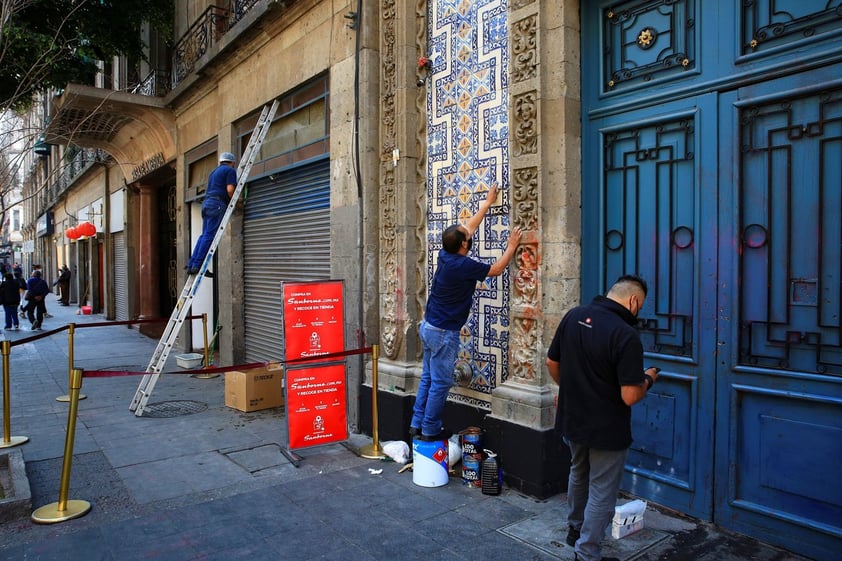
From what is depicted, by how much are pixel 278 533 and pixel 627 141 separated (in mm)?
3913

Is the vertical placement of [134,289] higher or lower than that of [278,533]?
higher

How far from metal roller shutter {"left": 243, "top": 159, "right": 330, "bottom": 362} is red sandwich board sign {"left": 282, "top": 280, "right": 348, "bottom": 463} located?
201 cm

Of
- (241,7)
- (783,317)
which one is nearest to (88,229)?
(241,7)

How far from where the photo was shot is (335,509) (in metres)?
4.77

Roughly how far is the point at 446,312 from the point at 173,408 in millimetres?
5017

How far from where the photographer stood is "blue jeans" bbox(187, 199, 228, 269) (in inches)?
359

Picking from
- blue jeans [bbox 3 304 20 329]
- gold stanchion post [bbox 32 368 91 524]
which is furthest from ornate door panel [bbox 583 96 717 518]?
blue jeans [bbox 3 304 20 329]

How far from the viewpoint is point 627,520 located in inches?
163

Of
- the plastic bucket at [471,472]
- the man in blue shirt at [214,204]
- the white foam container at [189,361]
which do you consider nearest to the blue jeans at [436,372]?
the plastic bucket at [471,472]

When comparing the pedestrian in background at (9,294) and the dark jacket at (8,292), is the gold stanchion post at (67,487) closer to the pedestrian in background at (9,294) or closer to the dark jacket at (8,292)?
the pedestrian in background at (9,294)

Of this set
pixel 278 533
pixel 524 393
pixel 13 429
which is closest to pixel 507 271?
pixel 524 393

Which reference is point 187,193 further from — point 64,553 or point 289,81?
point 64,553

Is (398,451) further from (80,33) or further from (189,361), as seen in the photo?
(80,33)

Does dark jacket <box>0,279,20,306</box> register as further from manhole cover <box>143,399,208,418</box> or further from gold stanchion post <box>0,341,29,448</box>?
gold stanchion post <box>0,341,29,448</box>
